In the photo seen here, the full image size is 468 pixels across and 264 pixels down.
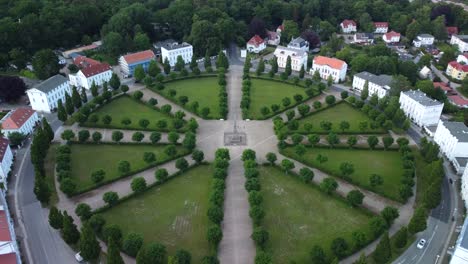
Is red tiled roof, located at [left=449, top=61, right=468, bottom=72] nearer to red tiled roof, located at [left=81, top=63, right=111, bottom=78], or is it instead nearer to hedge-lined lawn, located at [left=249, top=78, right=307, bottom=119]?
hedge-lined lawn, located at [left=249, top=78, right=307, bottom=119]

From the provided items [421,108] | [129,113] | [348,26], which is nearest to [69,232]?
[129,113]

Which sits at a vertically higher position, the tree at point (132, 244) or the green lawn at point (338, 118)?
the tree at point (132, 244)

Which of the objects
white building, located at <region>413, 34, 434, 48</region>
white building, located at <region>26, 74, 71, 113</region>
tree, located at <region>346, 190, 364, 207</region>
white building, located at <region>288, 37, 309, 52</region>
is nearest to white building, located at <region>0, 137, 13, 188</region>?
white building, located at <region>26, 74, 71, 113</region>

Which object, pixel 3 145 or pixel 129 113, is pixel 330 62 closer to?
pixel 129 113

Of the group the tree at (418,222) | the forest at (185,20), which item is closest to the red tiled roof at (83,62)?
the forest at (185,20)

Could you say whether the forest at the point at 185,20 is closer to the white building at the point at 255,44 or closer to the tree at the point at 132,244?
the white building at the point at 255,44

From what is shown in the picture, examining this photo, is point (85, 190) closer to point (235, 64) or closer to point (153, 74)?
point (153, 74)
